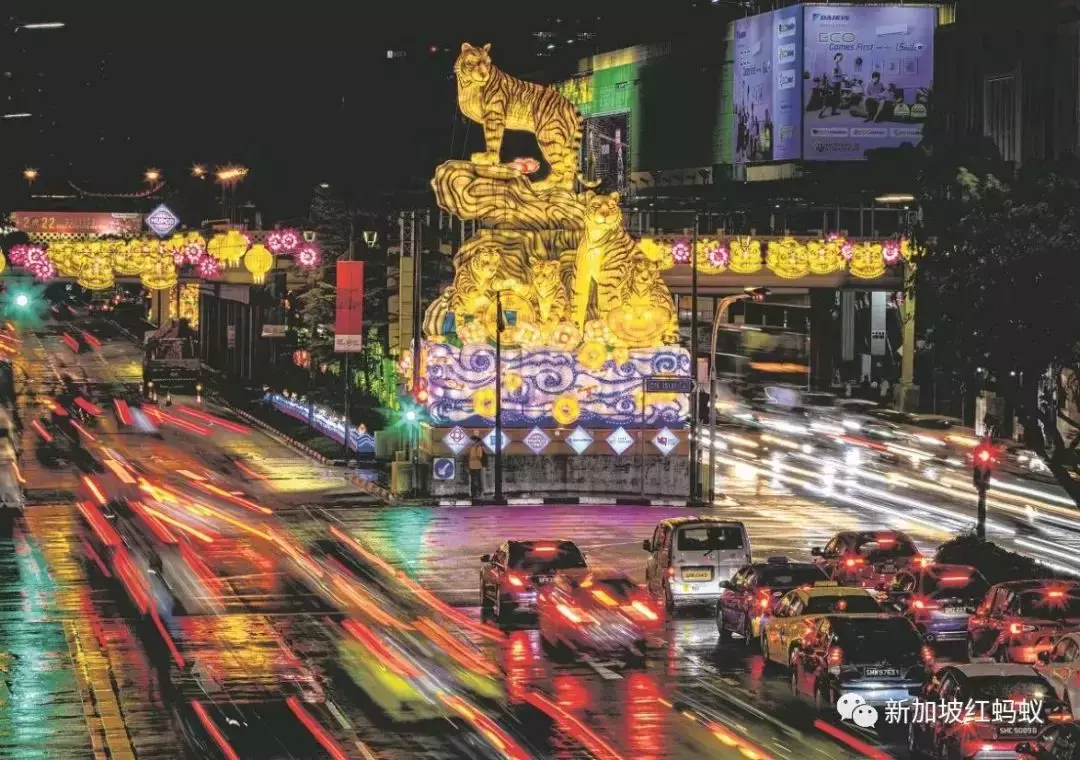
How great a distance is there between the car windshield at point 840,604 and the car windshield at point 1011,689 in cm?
807

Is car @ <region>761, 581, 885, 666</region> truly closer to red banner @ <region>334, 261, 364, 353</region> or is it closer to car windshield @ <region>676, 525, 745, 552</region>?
car windshield @ <region>676, 525, 745, 552</region>

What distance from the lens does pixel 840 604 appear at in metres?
30.5

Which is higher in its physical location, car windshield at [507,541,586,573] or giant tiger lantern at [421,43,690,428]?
giant tiger lantern at [421,43,690,428]

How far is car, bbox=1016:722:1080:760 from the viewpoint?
18.5 meters

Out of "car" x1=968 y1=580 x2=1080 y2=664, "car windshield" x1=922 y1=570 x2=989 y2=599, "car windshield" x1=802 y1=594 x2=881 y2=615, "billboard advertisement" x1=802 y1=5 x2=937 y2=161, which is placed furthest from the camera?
"billboard advertisement" x1=802 y1=5 x2=937 y2=161

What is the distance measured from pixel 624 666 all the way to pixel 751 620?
3.32m

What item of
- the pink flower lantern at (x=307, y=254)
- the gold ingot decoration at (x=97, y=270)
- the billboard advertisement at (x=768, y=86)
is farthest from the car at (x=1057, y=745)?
the billboard advertisement at (x=768, y=86)

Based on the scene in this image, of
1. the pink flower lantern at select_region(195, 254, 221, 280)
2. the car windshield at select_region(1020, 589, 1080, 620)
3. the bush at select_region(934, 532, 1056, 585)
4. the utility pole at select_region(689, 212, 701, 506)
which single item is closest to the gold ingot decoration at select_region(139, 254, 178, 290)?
the pink flower lantern at select_region(195, 254, 221, 280)

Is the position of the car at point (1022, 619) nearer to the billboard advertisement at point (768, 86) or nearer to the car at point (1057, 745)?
the car at point (1057, 745)

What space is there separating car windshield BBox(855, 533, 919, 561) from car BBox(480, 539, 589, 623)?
23.6 feet

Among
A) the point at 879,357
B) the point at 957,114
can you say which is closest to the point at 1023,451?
the point at 957,114

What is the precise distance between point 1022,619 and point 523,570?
1053 centimetres

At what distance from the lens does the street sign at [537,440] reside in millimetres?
63406

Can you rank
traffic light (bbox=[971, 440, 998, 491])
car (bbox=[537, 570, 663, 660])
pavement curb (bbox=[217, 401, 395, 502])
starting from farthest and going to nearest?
pavement curb (bbox=[217, 401, 395, 502]), traffic light (bbox=[971, 440, 998, 491]), car (bbox=[537, 570, 663, 660])
